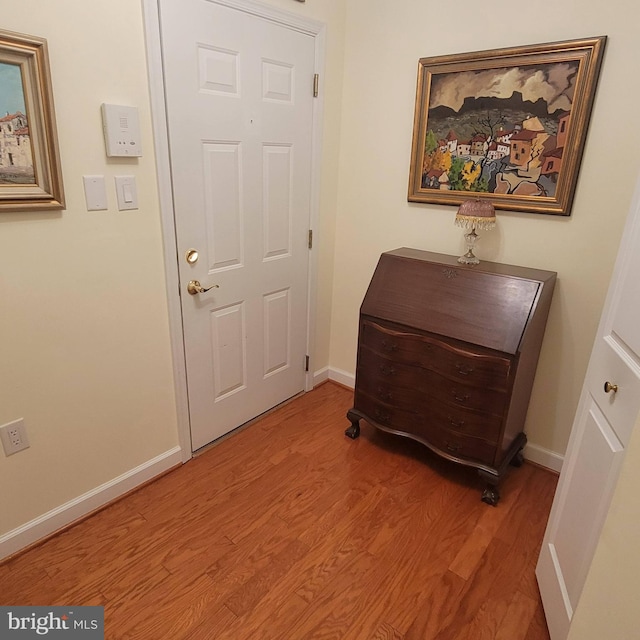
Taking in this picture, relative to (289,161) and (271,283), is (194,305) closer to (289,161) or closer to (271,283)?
(271,283)

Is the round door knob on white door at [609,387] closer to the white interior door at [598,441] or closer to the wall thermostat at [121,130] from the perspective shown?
the white interior door at [598,441]

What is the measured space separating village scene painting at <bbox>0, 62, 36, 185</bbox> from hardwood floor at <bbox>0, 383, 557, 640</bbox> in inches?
52.9

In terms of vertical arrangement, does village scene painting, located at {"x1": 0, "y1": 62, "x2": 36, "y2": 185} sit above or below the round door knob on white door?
above

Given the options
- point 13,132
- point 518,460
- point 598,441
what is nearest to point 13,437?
point 13,132

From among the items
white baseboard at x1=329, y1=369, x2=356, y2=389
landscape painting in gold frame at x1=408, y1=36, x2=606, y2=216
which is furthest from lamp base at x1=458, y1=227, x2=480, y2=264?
white baseboard at x1=329, y1=369, x2=356, y2=389

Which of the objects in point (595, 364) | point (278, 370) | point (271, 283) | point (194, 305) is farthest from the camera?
point (278, 370)

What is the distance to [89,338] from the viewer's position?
1667 mm

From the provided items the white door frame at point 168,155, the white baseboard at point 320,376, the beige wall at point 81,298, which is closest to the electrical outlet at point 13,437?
the beige wall at point 81,298

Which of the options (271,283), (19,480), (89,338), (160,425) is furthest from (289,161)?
(19,480)

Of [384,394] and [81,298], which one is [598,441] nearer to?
[384,394]

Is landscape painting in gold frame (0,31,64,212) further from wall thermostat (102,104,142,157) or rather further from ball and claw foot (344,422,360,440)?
ball and claw foot (344,422,360,440)

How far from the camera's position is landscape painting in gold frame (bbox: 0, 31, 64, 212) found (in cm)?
127

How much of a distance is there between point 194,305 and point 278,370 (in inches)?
30.2

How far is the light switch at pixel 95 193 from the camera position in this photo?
1.53m
